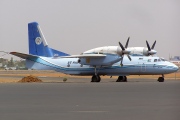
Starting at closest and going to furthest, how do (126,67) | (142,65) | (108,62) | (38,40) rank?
(108,62)
(142,65)
(126,67)
(38,40)

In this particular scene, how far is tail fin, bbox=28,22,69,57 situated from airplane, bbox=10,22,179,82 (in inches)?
42.1

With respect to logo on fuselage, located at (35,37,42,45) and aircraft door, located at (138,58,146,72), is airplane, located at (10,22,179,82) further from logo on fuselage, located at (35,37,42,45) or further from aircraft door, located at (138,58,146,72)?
logo on fuselage, located at (35,37,42,45)

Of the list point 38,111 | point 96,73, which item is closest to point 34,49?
point 96,73

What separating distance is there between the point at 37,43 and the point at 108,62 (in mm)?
11655

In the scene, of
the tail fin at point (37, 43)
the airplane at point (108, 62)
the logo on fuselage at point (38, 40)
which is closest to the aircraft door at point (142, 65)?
the airplane at point (108, 62)

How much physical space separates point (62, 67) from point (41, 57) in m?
2.99

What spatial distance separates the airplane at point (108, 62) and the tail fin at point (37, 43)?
1.07 meters

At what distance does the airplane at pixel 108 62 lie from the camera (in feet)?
171

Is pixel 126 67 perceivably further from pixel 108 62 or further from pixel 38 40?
pixel 38 40

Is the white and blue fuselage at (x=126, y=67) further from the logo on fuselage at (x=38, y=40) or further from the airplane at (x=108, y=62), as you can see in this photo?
the logo on fuselage at (x=38, y=40)

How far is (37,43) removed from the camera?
197 feet

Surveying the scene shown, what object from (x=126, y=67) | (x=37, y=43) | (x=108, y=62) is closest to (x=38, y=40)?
(x=37, y=43)

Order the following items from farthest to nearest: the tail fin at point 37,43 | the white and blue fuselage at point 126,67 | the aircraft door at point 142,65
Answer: the tail fin at point 37,43, the white and blue fuselage at point 126,67, the aircraft door at point 142,65

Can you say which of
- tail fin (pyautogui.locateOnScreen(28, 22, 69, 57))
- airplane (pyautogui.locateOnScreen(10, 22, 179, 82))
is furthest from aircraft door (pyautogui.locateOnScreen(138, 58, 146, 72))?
tail fin (pyautogui.locateOnScreen(28, 22, 69, 57))
